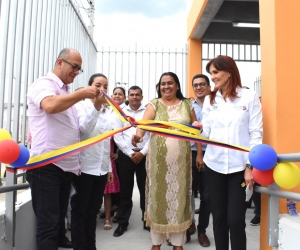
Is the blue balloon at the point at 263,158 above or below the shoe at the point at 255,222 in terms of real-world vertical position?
above

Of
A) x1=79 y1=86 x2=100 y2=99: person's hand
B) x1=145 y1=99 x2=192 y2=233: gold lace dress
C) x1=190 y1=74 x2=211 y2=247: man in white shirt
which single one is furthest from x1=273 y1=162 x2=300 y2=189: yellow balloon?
x1=79 y1=86 x2=100 y2=99: person's hand

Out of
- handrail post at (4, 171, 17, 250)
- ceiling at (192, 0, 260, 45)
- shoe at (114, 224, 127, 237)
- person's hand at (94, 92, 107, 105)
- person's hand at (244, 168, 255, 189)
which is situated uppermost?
ceiling at (192, 0, 260, 45)

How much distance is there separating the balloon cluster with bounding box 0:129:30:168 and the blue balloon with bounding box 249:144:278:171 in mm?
1523

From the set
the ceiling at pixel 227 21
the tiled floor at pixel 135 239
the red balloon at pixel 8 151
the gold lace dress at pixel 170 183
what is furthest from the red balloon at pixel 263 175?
the ceiling at pixel 227 21

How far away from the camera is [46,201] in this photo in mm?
2074

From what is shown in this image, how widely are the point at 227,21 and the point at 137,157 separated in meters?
4.93

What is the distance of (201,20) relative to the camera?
6.79 metres

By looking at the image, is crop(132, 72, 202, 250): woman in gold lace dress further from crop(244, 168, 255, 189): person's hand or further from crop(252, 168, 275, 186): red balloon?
crop(252, 168, 275, 186): red balloon

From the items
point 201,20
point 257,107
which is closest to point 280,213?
point 257,107

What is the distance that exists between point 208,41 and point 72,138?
6.95 m

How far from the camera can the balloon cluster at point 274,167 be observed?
1.92m

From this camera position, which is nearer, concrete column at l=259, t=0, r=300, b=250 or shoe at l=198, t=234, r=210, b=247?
concrete column at l=259, t=0, r=300, b=250

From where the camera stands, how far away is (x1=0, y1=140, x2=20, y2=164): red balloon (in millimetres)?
1950

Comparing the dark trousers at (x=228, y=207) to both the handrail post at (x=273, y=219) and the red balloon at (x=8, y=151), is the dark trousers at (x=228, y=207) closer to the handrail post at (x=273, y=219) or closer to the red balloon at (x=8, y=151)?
the handrail post at (x=273, y=219)
